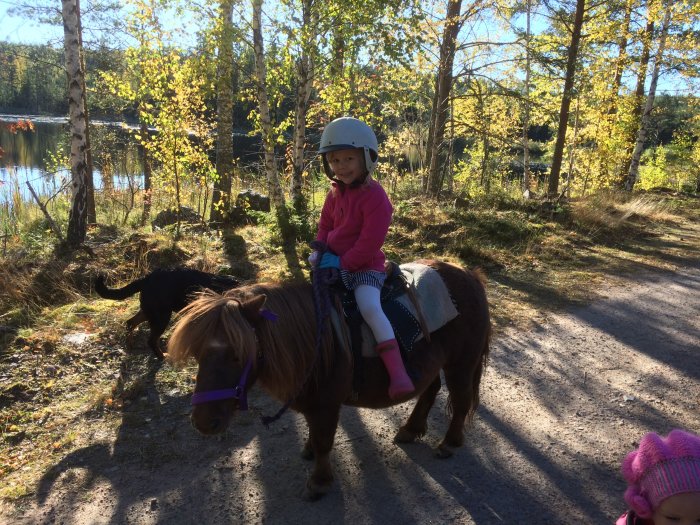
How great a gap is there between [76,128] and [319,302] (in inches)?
253

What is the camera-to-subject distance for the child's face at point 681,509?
1410 millimetres

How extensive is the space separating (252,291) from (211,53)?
6415mm

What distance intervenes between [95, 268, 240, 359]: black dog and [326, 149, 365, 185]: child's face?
1991mm

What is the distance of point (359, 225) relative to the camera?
9.42 feet

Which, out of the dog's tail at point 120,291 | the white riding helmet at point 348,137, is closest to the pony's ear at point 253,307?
the white riding helmet at point 348,137

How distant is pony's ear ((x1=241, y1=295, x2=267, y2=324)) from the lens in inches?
80.5

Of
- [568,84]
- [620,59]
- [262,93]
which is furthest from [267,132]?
[620,59]

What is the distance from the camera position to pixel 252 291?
2.29 metres

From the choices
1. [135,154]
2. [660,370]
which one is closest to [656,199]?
[660,370]

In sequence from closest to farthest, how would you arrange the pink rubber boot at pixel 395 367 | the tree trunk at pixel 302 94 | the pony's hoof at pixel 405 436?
the pink rubber boot at pixel 395 367 → the pony's hoof at pixel 405 436 → the tree trunk at pixel 302 94

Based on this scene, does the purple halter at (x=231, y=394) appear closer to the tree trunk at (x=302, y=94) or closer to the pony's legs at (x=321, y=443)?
the pony's legs at (x=321, y=443)

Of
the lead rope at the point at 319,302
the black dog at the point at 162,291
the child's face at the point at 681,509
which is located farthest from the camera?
the black dog at the point at 162,291

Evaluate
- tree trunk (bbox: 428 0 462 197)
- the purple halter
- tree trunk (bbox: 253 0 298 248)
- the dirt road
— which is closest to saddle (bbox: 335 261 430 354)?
the purple halter

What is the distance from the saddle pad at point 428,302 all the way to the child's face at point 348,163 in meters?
0.79
